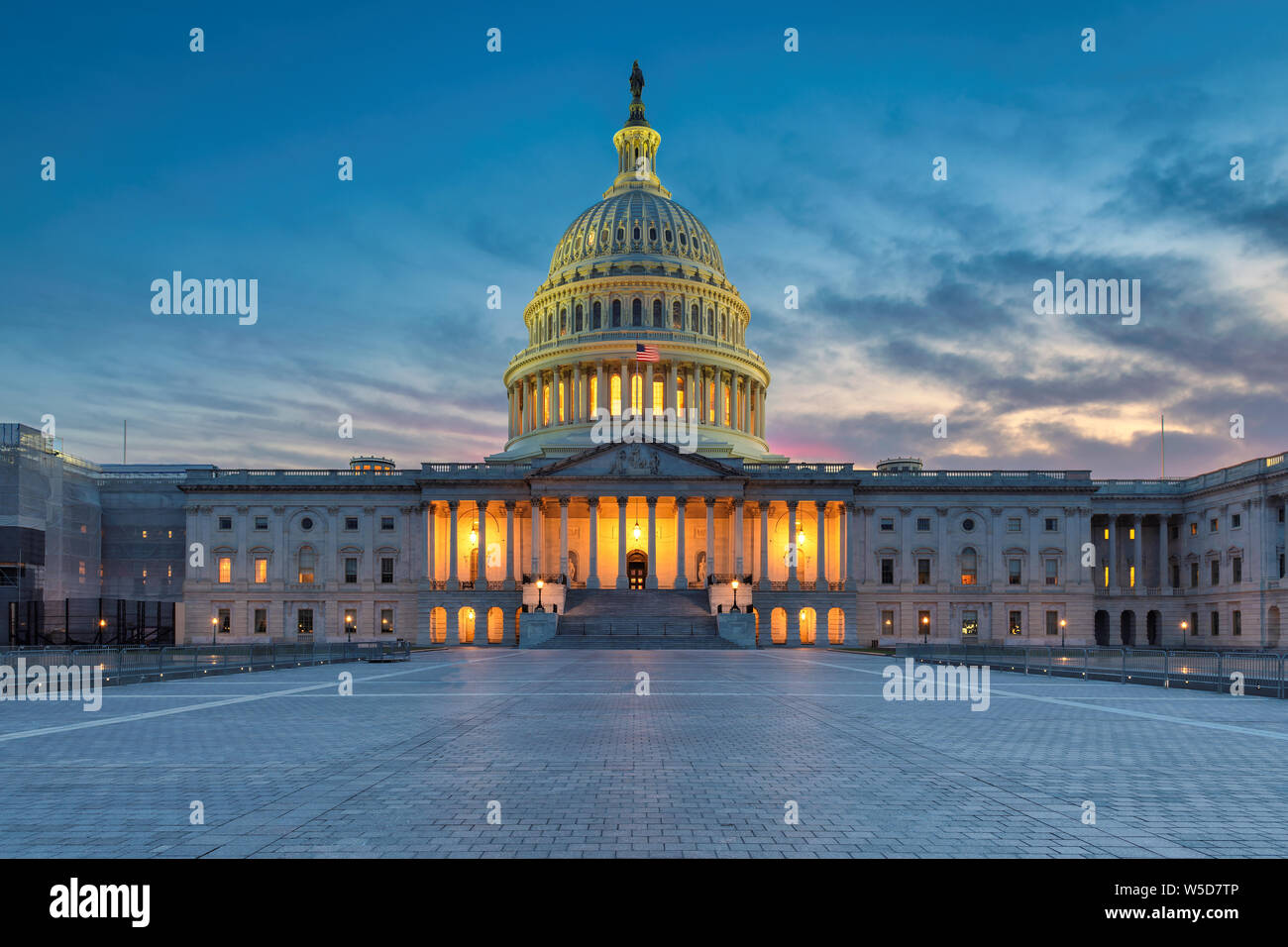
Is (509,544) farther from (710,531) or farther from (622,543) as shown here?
(710,531)

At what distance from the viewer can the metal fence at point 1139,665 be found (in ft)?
105

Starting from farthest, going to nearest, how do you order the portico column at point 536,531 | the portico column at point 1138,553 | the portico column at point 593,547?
the portico column at point 1138,553
the portico column at point 536,531
the portico column at point 593,547

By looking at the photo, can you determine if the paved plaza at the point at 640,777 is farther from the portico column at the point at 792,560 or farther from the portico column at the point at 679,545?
the portico column at the point at 679,545

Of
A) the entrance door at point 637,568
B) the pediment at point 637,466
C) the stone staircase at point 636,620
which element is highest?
the pediment at point 637,466

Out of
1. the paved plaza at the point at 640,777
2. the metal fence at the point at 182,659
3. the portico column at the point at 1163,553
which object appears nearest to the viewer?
the paved plaza at the point at 640,777

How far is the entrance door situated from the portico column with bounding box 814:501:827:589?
55.0 feet

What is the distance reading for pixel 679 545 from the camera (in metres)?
95.2

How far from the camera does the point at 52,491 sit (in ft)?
258

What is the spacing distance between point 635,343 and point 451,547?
100ft

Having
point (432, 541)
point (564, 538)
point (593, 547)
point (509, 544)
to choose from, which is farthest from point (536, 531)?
point (432, 541)

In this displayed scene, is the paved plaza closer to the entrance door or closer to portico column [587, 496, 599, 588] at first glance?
portico column [587, 496, 599, 588]

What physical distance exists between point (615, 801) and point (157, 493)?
3701 inches

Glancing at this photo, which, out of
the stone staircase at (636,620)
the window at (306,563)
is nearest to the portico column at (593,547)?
the stone staircase at (636,620)

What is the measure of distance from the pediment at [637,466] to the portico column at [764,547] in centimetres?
444
